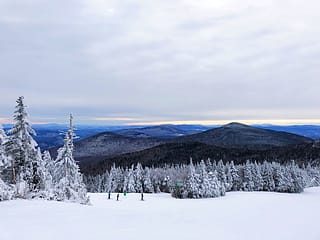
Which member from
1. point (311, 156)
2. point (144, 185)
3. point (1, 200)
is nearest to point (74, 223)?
point (1, 200)

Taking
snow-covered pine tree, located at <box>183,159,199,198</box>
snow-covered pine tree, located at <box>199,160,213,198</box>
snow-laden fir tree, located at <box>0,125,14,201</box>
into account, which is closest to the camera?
snow-laden fir tree, located at <box>0,125,14,201</box>

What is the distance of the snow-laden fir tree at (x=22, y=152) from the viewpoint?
1988cm

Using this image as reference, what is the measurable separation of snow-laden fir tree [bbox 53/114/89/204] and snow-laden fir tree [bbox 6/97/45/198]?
61.5 inches

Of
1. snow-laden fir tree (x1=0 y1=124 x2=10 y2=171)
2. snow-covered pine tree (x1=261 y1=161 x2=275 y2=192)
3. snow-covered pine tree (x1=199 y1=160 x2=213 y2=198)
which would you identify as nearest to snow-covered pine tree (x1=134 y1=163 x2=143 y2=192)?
snow-covered pine tree (x1=199 y1=160 x2=213 y2=198)

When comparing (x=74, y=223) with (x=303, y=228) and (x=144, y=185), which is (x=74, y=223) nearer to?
(x=303, y=228)

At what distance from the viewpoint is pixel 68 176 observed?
21578 millimetres

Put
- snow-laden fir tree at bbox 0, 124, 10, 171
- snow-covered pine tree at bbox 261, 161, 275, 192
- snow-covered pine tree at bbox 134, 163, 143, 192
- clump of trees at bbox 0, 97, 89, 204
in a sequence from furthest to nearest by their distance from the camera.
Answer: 1. snow-covered pine tree at bbox 134, 163, 143, 192
2. snow-covered pine tree at bbox 261, 161, 275, 192
3. clump of trees at bbox 0, 97, 89, 204
4. snow-laden fir tree at bbox 0, 124, 10, 171

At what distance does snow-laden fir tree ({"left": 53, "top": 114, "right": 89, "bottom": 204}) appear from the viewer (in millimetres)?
20672

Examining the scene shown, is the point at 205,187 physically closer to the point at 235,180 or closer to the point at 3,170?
the point at 235,180

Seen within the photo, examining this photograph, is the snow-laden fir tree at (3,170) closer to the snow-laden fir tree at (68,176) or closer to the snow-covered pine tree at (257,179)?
the snow-laden fir tree at (68,176)

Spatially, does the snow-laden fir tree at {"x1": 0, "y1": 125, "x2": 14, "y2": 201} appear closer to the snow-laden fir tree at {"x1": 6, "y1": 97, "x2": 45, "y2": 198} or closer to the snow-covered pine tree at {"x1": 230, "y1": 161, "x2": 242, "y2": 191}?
the snow-laden fir tree at {"x1": 6, "y1": 97, "x2": 45, "y2": 198}

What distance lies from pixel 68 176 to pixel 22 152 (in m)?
3.63

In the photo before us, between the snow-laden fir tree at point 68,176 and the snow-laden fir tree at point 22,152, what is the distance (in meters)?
1.56

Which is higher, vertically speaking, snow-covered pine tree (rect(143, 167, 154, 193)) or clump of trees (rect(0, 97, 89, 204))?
clump of trees (rect(0, 97, 89, 204))
